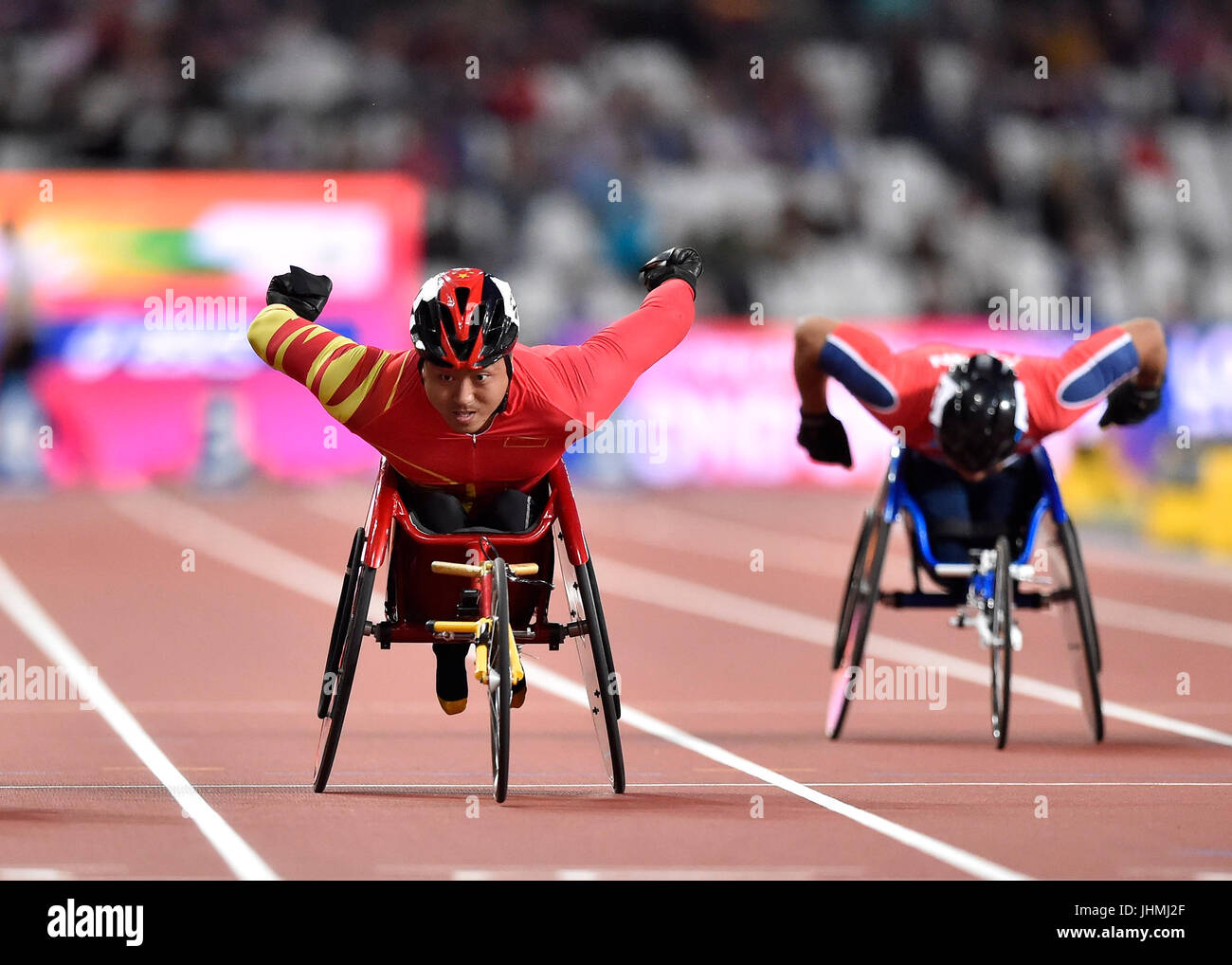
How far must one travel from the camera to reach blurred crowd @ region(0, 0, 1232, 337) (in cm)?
2881

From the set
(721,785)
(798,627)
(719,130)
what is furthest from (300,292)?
(719,130)

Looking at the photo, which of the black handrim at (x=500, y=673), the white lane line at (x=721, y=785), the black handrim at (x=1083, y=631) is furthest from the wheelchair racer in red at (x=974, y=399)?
the black handrim at (x=500, y=673)

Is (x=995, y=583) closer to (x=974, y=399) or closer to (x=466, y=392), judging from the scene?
(x=974, y=399)

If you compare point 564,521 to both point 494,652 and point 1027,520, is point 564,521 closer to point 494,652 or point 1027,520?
point 494,652

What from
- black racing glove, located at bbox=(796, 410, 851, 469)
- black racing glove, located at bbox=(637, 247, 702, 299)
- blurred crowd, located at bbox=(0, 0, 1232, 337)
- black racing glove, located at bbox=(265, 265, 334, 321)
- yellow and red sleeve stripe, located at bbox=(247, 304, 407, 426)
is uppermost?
blurred crowd, located at bbox=(0, 0, 1232, 337)

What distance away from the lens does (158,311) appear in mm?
27500

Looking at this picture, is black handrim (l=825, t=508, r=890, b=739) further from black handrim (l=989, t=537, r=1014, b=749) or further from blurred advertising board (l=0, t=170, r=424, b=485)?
blurred advertising board (l=0, t=170, r=424, b=485)

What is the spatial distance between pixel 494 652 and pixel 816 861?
4.44 feet

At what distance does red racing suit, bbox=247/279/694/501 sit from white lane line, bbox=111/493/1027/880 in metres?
1.49

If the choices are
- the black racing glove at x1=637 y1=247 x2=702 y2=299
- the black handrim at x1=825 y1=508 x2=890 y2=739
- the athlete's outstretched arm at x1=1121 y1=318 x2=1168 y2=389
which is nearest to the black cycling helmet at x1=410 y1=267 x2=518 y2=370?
the black racing glove at x1=637 y1=247 x2=702 y2=299

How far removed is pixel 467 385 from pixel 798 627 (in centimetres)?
749

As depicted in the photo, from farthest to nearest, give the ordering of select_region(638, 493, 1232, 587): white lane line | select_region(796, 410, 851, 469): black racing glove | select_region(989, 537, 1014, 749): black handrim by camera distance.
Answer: select_region(638, 493, 1232, 587): white lane line, select_region(796, 410, 851, 469): black racing glove, select_region(989, 537, 1014, 749): black handrim

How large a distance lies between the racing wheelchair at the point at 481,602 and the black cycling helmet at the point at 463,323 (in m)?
0.56

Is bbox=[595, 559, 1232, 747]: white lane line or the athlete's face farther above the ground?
the athlete's face
